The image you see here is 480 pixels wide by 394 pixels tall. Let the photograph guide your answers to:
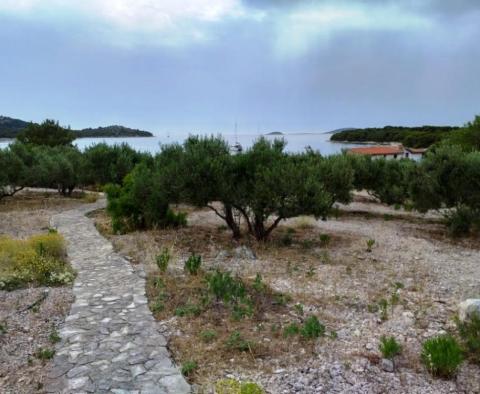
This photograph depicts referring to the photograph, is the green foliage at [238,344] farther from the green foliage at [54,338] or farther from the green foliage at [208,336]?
the green foliage at [54,338]

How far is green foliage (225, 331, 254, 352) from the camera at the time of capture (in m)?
3.97

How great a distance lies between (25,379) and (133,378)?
0.93 meters

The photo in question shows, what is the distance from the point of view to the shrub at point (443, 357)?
3.48 m

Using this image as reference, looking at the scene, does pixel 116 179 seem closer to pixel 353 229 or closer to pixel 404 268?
pixel 353 229

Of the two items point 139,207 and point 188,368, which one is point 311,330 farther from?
point 139,207

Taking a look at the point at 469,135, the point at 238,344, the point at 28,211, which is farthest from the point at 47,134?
the point at 238,344

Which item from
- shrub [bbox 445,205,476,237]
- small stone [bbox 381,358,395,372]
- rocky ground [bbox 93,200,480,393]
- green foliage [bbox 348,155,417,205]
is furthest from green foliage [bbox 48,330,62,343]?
green foliage [bbox 348,155,417,205]

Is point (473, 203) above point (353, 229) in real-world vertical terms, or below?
above

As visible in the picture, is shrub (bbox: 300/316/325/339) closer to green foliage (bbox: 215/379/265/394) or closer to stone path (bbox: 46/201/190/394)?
green foliage (bbox: 215/379/265/394)

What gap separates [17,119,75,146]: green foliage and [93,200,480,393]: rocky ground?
37.0 metres

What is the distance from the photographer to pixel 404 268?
745 centimetres

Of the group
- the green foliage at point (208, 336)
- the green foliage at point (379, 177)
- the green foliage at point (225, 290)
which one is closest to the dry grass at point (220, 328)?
the green foliage at point (208, 336)

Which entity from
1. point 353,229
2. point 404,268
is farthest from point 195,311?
point 353,229

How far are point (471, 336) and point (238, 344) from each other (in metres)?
2.31
